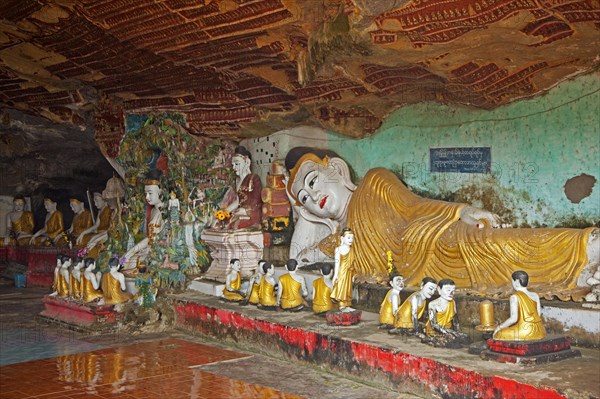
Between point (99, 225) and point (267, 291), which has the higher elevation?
point (99, 225)

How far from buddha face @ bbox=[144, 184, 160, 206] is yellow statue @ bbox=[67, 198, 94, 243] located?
3.18 meters

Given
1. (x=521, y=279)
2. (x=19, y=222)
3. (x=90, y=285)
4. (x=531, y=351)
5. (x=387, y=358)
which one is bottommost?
(x=387, y=358)

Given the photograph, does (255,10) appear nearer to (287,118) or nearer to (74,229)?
(287,118)

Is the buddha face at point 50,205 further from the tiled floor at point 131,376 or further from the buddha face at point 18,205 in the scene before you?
the tiled floor at point 131,376

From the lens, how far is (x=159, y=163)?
11523 mm

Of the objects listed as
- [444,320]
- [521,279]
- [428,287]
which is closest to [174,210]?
[428,287]

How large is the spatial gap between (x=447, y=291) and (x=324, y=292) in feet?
5.49

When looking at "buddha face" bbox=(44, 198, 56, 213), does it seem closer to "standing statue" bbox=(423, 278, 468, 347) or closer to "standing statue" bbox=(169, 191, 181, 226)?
"standing statue" bbox=(169, 191, 181, 226)

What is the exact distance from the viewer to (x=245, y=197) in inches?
394

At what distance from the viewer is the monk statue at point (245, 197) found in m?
9.91

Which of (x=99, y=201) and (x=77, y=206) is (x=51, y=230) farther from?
(x=99, y=201)

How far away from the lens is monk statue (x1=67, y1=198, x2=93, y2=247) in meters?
13.8

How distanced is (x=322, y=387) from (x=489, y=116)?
3108mm

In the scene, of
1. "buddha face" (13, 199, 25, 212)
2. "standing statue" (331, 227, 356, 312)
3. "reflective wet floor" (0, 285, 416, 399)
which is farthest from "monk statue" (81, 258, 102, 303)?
"buddha face" (13, 199, 25, 212)
